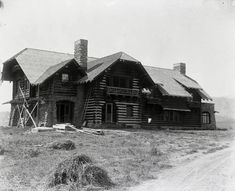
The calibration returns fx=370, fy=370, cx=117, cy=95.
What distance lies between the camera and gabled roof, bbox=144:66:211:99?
126 ft

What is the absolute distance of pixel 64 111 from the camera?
3212 cm

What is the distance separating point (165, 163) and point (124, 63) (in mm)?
19255

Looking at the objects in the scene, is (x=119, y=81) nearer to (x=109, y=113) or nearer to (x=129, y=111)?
(x=129, y=111)

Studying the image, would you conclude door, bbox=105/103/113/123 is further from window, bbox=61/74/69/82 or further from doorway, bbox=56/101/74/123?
window, bbox=61/74/69/82

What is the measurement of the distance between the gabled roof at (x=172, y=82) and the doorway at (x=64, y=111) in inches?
393

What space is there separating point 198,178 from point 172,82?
30.1 m

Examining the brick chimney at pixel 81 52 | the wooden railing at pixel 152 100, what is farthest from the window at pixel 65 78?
the wooden railing at pixel 152 100

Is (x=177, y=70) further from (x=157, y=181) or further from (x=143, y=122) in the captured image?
(x=157, y=181)

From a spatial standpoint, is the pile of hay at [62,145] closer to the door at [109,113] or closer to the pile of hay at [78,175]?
A: the pile of hay at [78,175]

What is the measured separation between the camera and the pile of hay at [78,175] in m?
10.8

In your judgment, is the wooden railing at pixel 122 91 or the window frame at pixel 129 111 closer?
the wooden railing at pixel 122 91

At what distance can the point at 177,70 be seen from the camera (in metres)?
47.8

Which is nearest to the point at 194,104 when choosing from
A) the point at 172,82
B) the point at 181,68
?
the point at 172,82

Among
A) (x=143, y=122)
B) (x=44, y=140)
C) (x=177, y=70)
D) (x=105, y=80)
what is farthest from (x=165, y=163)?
(x=177, y=70)
